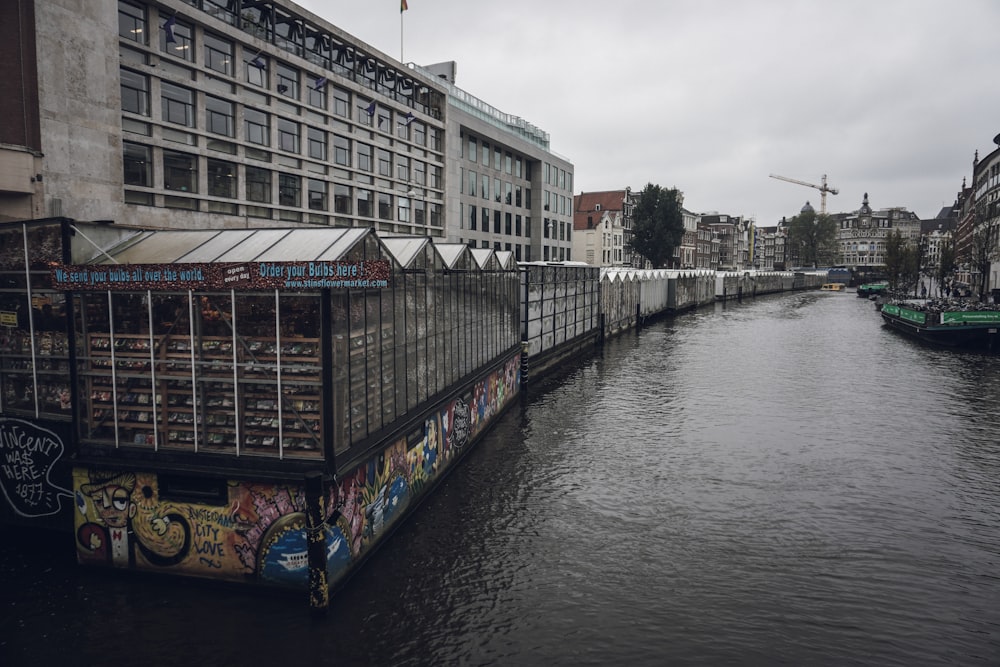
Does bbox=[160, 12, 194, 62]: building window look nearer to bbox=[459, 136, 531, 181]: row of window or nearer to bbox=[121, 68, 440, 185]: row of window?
bbox=[121, 68, 440, 185]: row of window

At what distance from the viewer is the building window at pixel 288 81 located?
1745 inches

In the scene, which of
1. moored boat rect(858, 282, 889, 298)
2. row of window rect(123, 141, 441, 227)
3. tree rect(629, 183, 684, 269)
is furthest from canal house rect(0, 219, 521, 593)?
moored boat rect(858, 282, 889, 298)

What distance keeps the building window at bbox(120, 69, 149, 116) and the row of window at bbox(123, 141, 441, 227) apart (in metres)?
1.88

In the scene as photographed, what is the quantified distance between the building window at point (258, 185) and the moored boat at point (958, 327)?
49584 millimetres

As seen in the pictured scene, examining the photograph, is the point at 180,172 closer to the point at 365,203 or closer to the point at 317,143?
the point at 317,143

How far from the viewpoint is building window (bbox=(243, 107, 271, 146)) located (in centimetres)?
4216

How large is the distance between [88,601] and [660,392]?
2483 cm

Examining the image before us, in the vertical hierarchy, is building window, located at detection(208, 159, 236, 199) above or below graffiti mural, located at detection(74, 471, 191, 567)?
above

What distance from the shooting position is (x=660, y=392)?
3105cm

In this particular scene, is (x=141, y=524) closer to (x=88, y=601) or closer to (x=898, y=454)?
(x=88, y=601)

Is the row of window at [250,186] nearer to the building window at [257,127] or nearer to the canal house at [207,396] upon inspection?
the building window at [257,127]

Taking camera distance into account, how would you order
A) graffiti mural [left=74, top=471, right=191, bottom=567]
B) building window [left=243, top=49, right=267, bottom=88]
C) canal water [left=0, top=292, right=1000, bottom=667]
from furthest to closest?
building window [left=243, top=49, right=267, bottom=88], graffiti mural [left=74, top=471, right=191, bottom=567], canal water [left=0, top=292, right=1000, bottom=667]

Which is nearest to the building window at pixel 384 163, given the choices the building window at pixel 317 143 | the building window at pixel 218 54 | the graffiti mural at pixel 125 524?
the building window at pixel 317 143

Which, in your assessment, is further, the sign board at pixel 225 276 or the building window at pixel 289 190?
the building window at pixel 289 190
